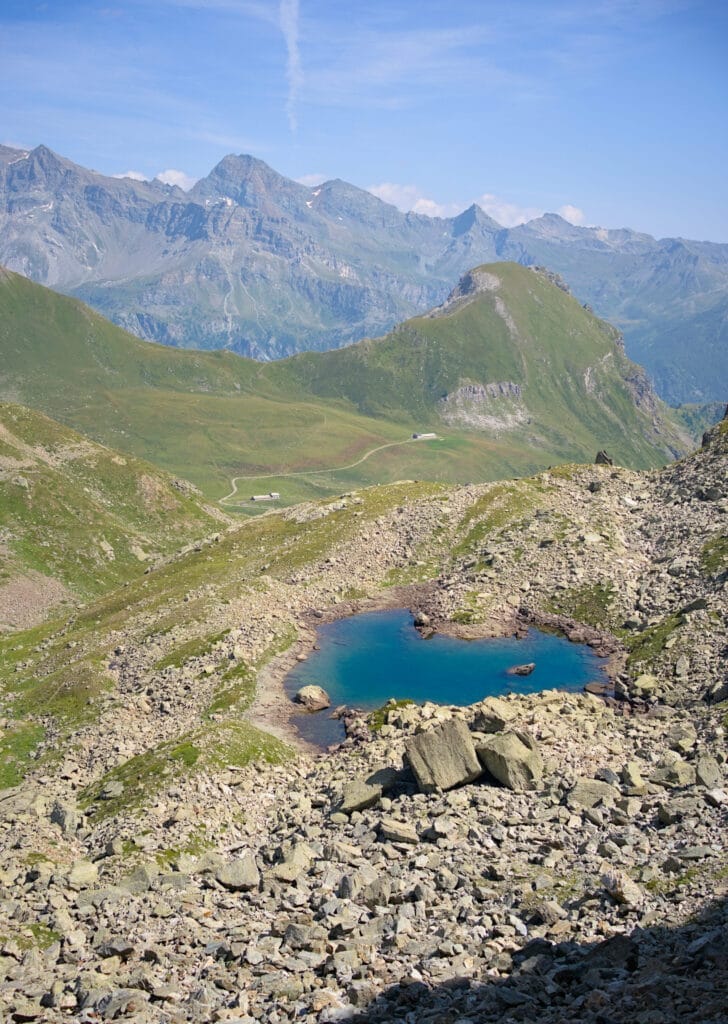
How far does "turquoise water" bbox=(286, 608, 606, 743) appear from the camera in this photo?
72.3 m

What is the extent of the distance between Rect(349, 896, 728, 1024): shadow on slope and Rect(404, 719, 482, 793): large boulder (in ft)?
56.0

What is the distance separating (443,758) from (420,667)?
26.2m

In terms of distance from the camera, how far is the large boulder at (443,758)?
2008 inches

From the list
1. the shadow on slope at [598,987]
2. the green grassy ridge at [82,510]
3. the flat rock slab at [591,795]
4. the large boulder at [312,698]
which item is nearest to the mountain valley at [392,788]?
the shadow on slope at [598,987]

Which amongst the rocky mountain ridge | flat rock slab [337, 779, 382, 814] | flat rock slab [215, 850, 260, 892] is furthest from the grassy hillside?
flat rock slab [215, 850, 260, 892]

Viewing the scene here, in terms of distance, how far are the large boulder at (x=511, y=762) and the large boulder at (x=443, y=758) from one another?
0.73 metres

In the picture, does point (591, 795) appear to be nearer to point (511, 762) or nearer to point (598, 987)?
point (511, 762)

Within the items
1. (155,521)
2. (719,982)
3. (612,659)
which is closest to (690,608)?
(612,659)

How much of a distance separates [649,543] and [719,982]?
69912 millimetres

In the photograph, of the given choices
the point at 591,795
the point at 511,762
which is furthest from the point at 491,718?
the point at 591,795

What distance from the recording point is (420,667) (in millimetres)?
77938

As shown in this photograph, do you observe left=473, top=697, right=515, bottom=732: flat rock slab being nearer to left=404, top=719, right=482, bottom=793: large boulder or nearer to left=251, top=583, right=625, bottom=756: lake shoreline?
left=404, top=719, right=482, bottom=793: large boulder

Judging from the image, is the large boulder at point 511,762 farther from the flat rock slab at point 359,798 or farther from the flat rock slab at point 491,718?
the flat rock slab at point 359,798

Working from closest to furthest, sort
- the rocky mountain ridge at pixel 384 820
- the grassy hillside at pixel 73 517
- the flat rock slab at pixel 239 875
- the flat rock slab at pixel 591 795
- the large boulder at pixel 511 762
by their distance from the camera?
1. the rocky mountain ridge at pixel 384 820
2. the flat rock slab at pixel 239 875
3. the flat rock slab at pixel 591 795
4. the large boulder at pixel 511 762
5. the grassy hillside at pixel 73 517
